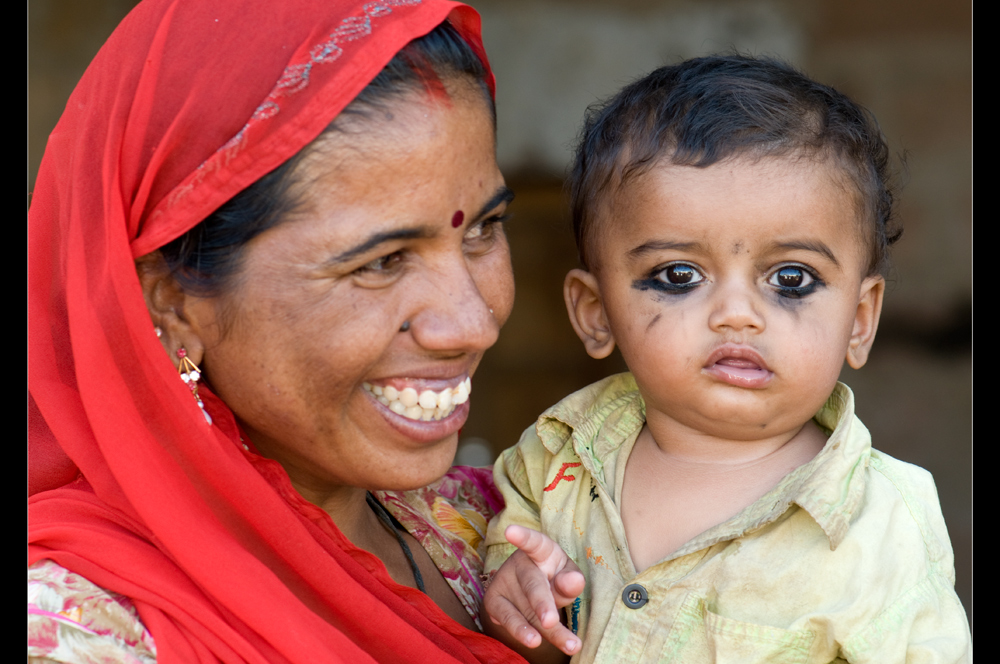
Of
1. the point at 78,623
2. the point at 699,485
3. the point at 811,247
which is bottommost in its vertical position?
the point at 78,623

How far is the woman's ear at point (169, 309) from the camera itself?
1.64m

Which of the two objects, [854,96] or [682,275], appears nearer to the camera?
[682,275]

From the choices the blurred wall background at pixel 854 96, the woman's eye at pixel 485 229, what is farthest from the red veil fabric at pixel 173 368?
the blurred wall background at pixel 854 96

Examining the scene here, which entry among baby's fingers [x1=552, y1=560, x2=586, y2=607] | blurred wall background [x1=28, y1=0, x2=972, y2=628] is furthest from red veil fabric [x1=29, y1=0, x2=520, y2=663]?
blurred wall background [x1=28, y1=0, x2=972, y2=628]

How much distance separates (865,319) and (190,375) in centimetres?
153

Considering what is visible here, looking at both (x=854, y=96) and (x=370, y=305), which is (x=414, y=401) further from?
(x=854, y=96)

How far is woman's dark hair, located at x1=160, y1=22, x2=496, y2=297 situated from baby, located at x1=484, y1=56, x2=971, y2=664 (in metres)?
0.62

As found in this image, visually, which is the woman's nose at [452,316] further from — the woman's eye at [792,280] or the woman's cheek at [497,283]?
the woman's eye at [792,280]

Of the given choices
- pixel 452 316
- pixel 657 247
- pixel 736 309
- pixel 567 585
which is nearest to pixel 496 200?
pixel 452 316

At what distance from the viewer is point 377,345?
63.0 inches

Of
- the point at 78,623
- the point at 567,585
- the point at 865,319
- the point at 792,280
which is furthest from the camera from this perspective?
the point at 865,319

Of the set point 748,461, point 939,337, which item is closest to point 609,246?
point 748,461

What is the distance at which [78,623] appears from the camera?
4.51 ft
